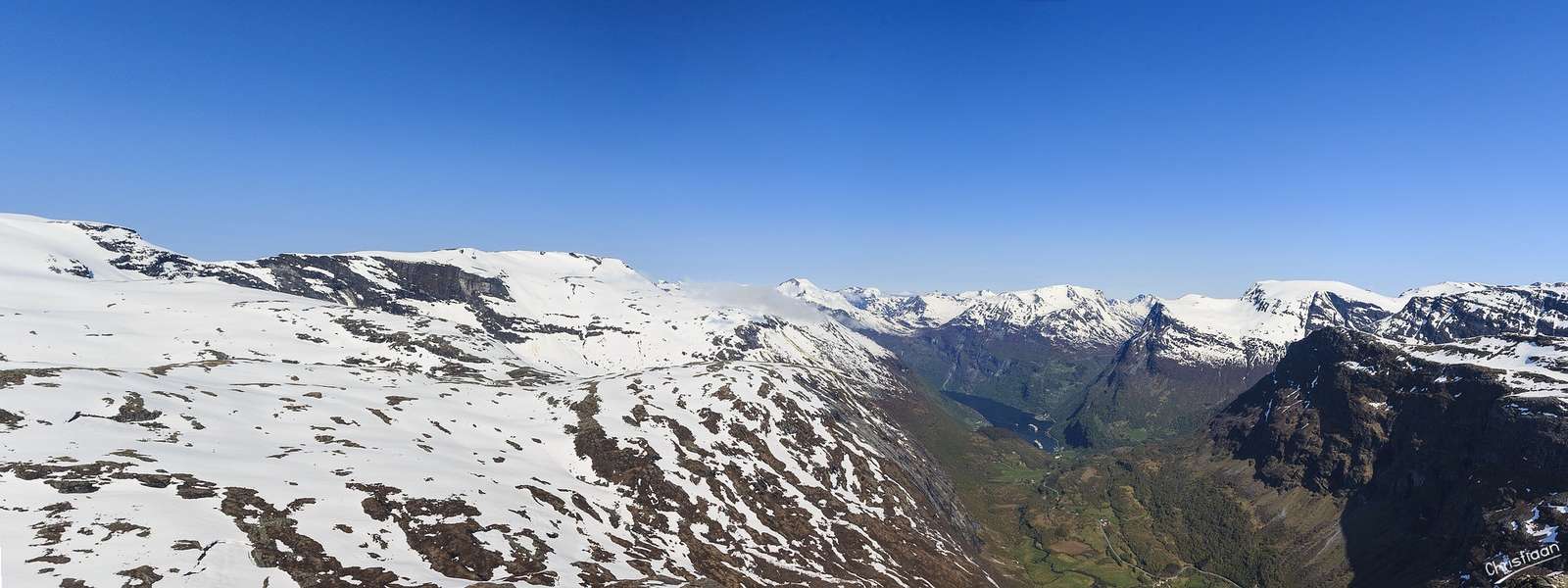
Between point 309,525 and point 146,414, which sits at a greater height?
point 146,414

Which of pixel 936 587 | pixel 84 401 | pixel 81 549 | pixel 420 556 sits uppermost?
pixel 84 401

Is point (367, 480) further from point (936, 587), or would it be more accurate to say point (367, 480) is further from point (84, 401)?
point (936, 587)

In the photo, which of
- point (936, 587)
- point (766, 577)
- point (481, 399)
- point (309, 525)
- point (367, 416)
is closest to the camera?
point (309, 525)

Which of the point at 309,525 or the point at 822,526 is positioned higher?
the point at 309,525

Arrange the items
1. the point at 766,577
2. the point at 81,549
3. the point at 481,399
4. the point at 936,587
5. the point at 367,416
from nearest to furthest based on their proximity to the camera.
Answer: the point at 81,549 < the point at 766,577 < the point at 367,416 < the point at 936,587 < the point at 481,399

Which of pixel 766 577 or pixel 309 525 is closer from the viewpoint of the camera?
pixel 309 525

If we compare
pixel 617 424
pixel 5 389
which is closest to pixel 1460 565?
pixel 617 424

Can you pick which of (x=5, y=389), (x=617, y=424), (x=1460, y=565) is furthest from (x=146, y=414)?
(x=1460, y=565)

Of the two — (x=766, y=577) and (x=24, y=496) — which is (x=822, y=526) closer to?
(x=766, y=577)

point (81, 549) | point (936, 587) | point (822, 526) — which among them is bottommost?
point (936, 587)
